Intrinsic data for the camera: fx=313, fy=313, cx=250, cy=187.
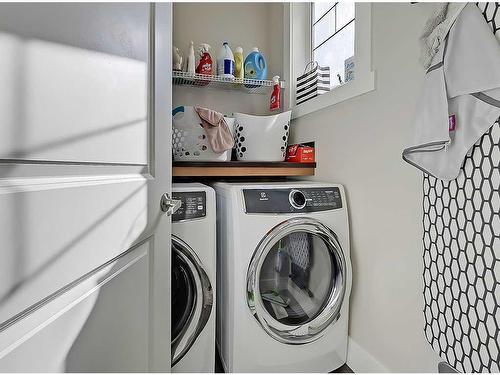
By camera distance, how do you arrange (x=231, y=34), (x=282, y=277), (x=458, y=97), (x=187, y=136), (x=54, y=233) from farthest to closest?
(x=231, y=34) < (x=187, y=136) < (x=282, y=277) < (x=458, y=97) < (x=54, y=233)

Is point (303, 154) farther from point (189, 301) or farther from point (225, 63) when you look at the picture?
point (189, 301)

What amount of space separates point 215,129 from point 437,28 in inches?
45.8

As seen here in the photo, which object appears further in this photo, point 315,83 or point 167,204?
point 315,83

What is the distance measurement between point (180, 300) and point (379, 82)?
51.6 inches

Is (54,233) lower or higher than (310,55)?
lower

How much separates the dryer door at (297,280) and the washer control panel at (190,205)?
307 millimetres

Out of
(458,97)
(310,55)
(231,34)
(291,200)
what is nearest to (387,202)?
Result: (291,200)

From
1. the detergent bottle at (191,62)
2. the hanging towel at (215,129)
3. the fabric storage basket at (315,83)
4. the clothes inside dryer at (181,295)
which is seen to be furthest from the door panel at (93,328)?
the detergent bottle at (191,62)

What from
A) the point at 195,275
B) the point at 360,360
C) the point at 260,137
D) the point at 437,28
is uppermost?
the point at 437,28

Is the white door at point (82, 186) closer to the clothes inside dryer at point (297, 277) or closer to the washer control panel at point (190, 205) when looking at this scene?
the washer control panel at point (190, 205)

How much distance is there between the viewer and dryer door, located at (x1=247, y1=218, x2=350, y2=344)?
1.38m

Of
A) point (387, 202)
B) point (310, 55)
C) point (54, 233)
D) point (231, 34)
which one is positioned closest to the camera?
point (54, 233)

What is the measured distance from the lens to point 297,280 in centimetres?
159

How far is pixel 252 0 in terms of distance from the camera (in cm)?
250
